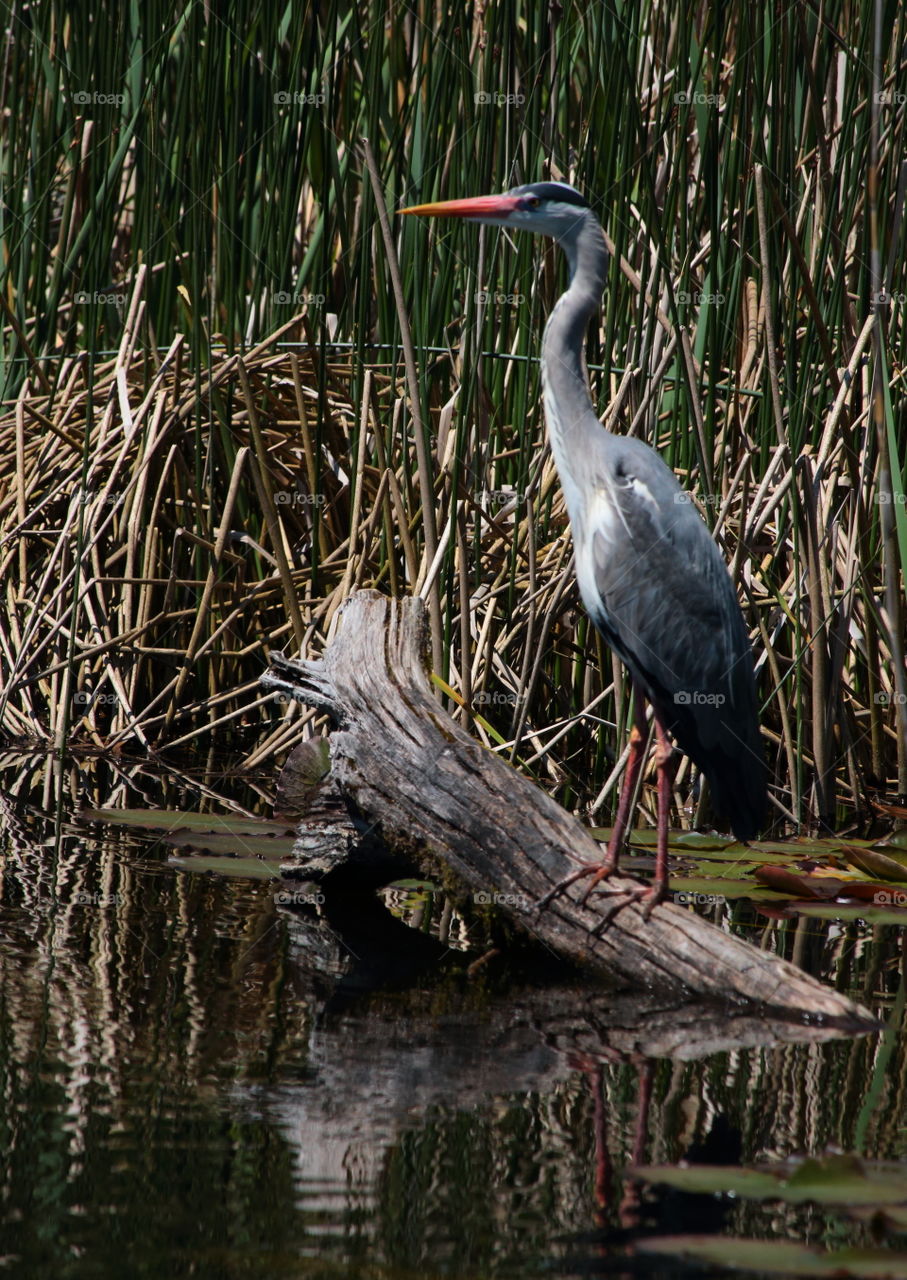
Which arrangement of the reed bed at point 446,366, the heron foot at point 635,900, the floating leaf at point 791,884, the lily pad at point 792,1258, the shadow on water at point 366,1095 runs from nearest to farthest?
the lily pad at point 792,1258 → the shadow on water at point 366,1095 → the heron foot at point 635,900 → the floating leaf at point 791,884 → the reed bed at point 446,366

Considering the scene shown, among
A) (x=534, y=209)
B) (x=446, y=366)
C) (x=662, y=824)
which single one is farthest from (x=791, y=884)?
(x=446, y=366)

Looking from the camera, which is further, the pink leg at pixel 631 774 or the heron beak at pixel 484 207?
the heron beak at pixel 484 207

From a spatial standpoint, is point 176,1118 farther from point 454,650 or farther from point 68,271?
point 68,271

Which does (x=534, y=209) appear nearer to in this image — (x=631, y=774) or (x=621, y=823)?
(x=631, y=774)

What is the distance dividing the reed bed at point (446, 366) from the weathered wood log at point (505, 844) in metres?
0.88

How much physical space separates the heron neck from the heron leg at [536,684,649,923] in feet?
2.10

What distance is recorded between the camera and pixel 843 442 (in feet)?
15.1

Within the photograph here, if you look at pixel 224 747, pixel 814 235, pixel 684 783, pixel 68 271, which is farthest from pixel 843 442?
pixel 68 271

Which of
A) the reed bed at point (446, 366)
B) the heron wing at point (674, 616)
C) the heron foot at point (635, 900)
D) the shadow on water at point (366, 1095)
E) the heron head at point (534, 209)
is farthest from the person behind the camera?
the reed bed at point (446, 366)

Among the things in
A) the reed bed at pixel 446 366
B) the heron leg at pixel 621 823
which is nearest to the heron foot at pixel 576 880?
the heron leg at pixel 621 823

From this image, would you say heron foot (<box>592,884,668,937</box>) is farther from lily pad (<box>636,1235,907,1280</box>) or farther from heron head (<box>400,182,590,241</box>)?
heron head (<box>400,182,590,241</box>)

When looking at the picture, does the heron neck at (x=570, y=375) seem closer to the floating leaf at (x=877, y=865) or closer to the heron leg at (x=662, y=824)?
the heron leg at (x=662, y=824)

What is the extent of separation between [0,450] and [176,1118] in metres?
4.32

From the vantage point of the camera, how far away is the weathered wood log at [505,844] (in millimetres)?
2902
